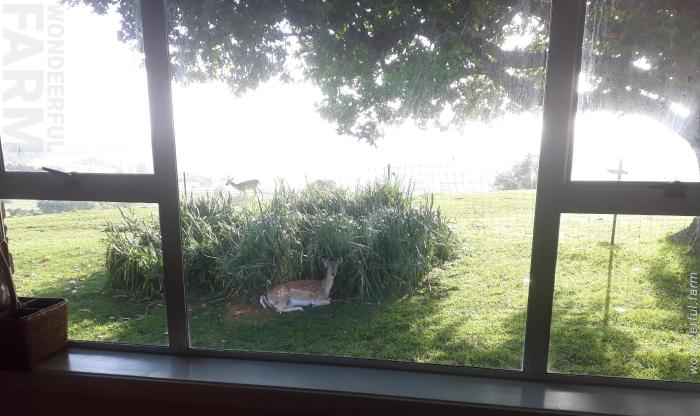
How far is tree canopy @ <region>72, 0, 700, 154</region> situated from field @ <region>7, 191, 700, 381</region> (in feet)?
1.19

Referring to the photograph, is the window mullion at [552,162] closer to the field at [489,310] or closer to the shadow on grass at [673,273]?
the field at [489,310]

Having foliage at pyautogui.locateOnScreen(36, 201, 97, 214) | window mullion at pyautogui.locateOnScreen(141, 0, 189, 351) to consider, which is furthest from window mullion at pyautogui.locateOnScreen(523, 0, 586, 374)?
foliage at pyautogui.locateOnScreen(36, 201, 97, 214)

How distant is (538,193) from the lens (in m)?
1.39

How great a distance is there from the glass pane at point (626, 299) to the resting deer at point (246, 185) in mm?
1136

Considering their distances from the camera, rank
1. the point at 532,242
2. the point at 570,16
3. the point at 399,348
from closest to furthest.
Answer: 1. the point at 570,16
2. the point at 532,242
3. the point at 399,348

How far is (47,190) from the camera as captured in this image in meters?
1.70

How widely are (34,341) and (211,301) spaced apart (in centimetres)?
67

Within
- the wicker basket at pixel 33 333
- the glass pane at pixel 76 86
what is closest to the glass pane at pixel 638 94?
the glass pane at pixel 76 86

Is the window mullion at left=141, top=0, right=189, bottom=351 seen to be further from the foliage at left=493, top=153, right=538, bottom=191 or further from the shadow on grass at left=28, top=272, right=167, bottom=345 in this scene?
the foliage at left=493, top=153, right=538, bottom=191

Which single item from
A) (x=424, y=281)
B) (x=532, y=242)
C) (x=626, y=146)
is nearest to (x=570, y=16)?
(x=626, y=146)

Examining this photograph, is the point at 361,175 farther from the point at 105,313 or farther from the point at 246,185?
the point at 105,313

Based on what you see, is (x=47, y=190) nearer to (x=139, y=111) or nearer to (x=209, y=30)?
(x=139, y=111)

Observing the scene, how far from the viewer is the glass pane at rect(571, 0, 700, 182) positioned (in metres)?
1.30

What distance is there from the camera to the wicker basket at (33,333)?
1.55m
